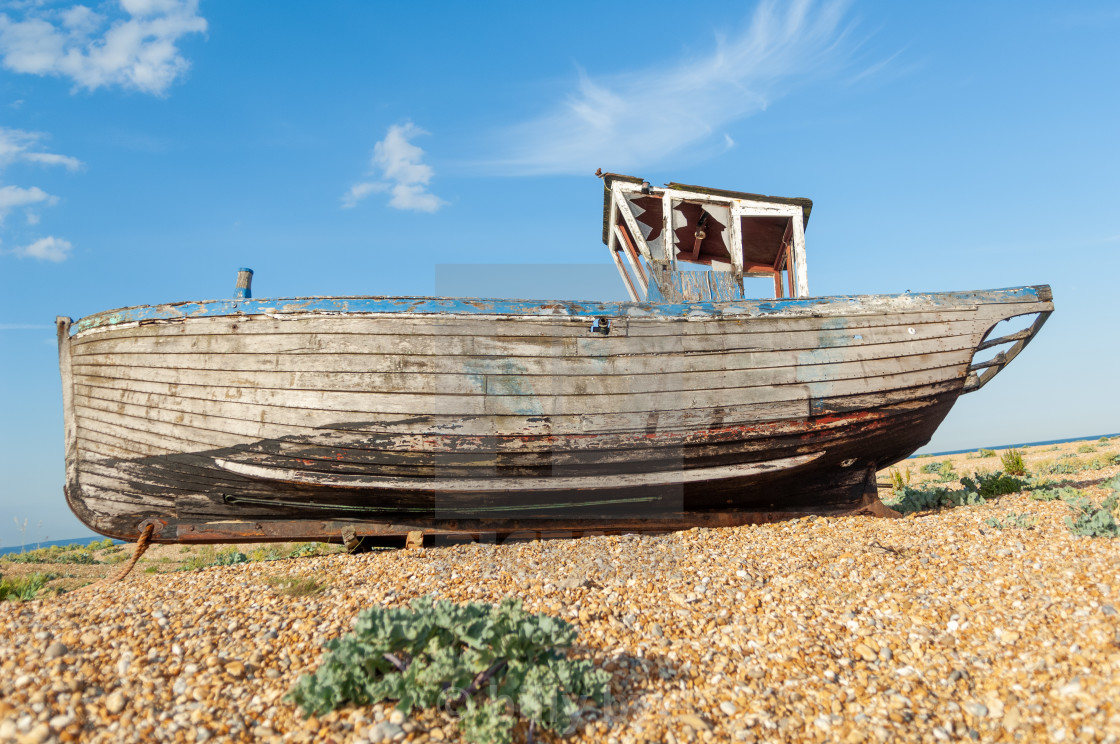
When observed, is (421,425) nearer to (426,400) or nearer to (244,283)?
(426,400)

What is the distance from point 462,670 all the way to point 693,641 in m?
1.67

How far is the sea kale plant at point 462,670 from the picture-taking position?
8.94ft

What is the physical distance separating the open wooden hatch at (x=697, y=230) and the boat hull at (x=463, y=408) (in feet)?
5.59

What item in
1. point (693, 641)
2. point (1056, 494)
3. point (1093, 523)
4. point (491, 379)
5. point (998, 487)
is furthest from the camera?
point (998, 487)

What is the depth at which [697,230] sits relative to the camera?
30.2ft

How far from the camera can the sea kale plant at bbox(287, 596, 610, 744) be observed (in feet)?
8.94

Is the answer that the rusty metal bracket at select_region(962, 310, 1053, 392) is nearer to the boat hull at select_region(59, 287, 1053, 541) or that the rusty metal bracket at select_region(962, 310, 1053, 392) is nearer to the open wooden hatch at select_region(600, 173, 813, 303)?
the boat hull at select_region(59, 287, 1053, 541)

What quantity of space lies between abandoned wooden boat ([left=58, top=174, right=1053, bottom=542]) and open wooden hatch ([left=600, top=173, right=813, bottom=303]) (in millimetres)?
1675

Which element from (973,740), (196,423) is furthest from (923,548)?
(196,423)

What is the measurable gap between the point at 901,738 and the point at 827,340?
4.98 m

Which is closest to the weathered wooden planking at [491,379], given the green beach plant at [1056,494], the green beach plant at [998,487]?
the green beach plant at [1056,494]

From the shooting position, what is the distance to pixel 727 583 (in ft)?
15.6

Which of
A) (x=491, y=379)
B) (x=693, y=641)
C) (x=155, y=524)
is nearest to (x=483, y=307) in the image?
(x=491, y=379)

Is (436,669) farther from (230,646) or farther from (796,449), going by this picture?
(796,449)
